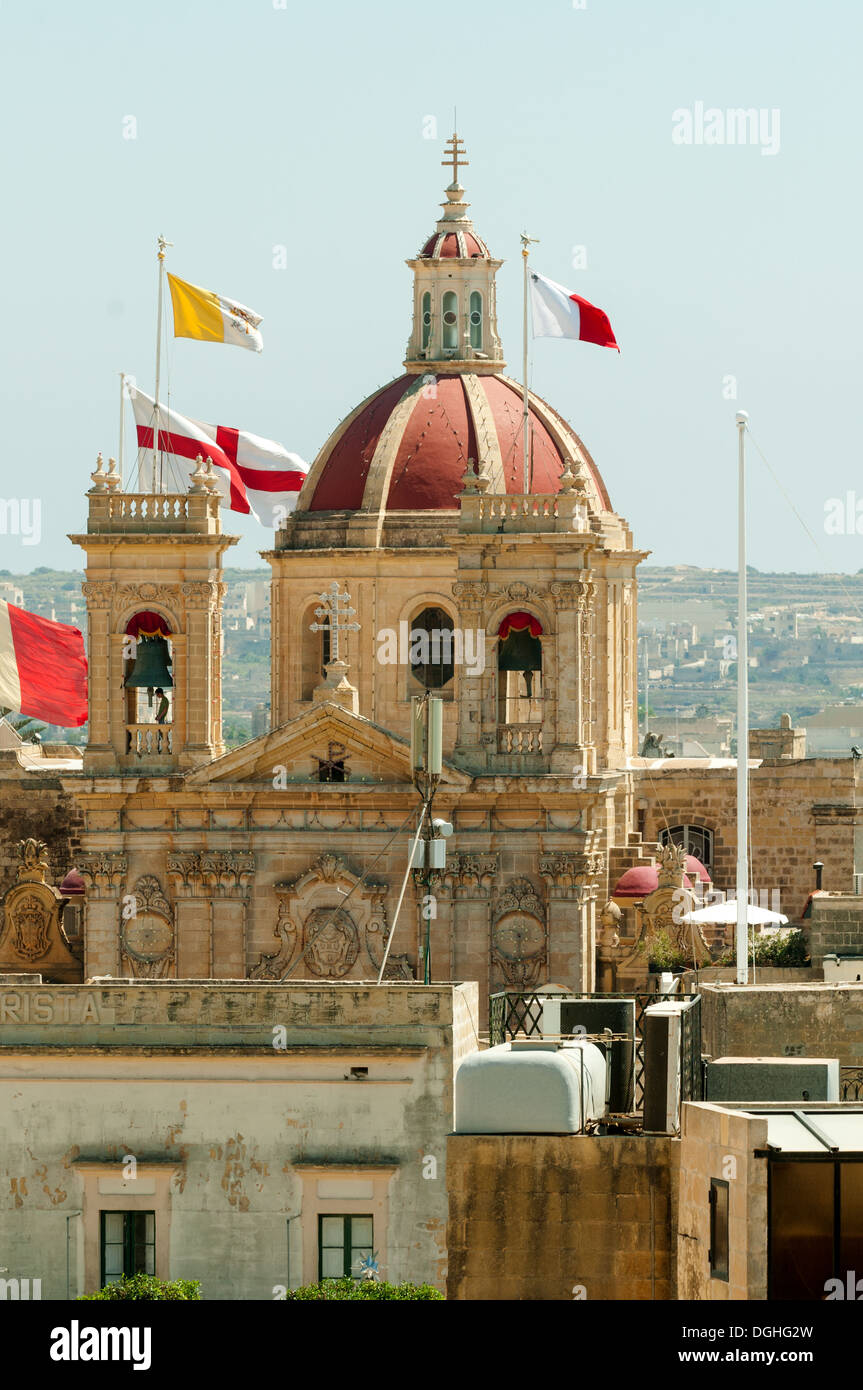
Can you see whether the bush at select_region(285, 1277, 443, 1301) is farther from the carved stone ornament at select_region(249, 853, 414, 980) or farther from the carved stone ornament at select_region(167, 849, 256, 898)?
the carved stone ornament at select_region(167, 849, 256, 898)

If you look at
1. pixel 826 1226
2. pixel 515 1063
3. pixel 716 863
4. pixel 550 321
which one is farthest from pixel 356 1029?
pixel 716 863

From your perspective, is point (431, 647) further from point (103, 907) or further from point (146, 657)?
point (103, 907)

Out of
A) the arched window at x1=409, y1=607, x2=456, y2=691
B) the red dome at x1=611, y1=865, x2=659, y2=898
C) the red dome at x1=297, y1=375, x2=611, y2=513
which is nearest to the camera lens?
the red dome at x1=611, y1=865, x2=659, y2=898

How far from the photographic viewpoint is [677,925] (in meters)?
71.1

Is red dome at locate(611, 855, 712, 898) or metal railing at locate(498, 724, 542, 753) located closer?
metal railing at locate(498, 724, 542, 753)

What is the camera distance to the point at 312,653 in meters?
78.8

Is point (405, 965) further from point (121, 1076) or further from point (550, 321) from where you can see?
point (121, 1076)

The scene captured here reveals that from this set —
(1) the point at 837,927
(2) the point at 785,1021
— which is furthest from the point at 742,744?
(2) the point at 785,1021

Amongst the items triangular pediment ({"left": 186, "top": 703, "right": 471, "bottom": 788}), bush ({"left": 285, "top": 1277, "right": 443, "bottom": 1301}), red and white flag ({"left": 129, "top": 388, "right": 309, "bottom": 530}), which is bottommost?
bush ({"left": 285, "top": 1277, "right": 443, "bottom": 1301})

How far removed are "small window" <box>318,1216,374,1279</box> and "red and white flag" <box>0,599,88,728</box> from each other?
43.9 meters

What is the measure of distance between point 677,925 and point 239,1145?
35195mm

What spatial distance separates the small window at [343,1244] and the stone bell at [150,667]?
35.5 m

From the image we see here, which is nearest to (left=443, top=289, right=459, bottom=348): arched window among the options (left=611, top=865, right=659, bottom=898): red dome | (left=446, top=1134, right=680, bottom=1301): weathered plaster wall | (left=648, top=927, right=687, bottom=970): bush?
(left=611, top=865, right=659, bottom=898): red dome

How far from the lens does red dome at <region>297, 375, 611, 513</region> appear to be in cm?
7850
